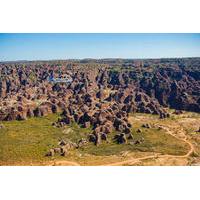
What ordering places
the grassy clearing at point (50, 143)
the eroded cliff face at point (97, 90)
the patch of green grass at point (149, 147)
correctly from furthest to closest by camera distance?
the eroded cliff face at point (97, 90) < the patch of green grass at point (149, 147) < the grassy clearing at point (50, 143)

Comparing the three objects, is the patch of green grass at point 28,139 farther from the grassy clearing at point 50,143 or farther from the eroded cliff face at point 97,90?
the eroded cliff face at point 97,90

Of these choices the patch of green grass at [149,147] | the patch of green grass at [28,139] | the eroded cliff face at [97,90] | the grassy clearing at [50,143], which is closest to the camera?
the patch of green grass at [28,139]

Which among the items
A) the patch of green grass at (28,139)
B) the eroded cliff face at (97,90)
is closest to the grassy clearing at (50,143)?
the patch of green grass at (28,139)

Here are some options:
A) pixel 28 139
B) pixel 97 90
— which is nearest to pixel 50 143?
pixel 28 139

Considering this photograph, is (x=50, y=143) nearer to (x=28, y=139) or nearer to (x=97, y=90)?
(x=28, y=139)

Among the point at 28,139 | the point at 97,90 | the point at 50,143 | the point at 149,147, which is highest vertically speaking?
the point at 97,90

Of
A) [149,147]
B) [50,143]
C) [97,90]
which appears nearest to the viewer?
[149,147]

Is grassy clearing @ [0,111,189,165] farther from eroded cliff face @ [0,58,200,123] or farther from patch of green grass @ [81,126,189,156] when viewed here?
eroded cliff face @ [0,58,200,123]

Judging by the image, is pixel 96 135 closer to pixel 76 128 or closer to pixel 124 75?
pixel 76 128

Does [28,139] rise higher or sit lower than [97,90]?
lower

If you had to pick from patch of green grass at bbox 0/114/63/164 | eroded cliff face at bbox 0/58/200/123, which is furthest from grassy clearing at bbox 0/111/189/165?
eroded cliff face at bbox 0/58/200/123

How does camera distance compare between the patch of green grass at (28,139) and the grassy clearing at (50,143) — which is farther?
the grassy clearing at (50,143)
